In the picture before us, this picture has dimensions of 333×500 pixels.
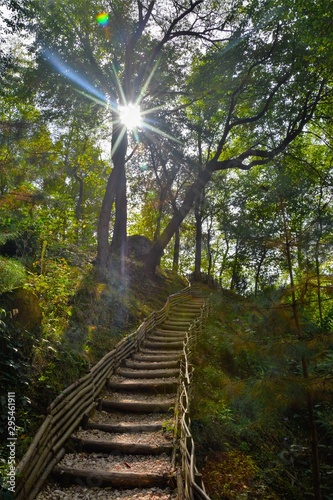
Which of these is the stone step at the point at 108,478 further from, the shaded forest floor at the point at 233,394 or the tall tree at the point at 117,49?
the tall tree at the point at 117,49

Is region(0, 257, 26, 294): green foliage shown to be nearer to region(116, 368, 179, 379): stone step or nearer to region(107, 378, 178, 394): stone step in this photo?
region(107, 378, 178, 394): stone step

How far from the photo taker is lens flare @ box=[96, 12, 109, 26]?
1146cm

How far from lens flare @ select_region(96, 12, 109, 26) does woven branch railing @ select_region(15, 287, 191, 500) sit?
11.3m

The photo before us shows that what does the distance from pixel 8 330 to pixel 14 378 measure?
71 centimetres

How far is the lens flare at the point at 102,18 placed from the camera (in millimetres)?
11464

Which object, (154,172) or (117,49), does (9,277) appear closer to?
(117,49)

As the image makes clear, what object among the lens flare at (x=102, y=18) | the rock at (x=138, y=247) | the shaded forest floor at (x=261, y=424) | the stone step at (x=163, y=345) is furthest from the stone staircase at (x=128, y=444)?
the lens flare at (x=102, y=18)

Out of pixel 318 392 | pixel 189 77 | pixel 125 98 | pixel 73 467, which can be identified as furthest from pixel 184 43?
pixel 73 467

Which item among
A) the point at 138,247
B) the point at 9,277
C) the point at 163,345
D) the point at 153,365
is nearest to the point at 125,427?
the point at 153,365

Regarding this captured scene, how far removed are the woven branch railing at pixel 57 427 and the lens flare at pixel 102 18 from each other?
1126cm

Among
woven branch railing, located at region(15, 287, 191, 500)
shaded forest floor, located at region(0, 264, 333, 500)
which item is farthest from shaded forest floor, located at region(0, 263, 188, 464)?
woven branch railing, located at region(15, 287, 191, 500)

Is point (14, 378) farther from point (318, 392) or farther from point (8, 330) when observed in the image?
point (318, 392)

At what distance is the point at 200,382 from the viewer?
780 cm

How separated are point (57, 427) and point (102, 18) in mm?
12723
